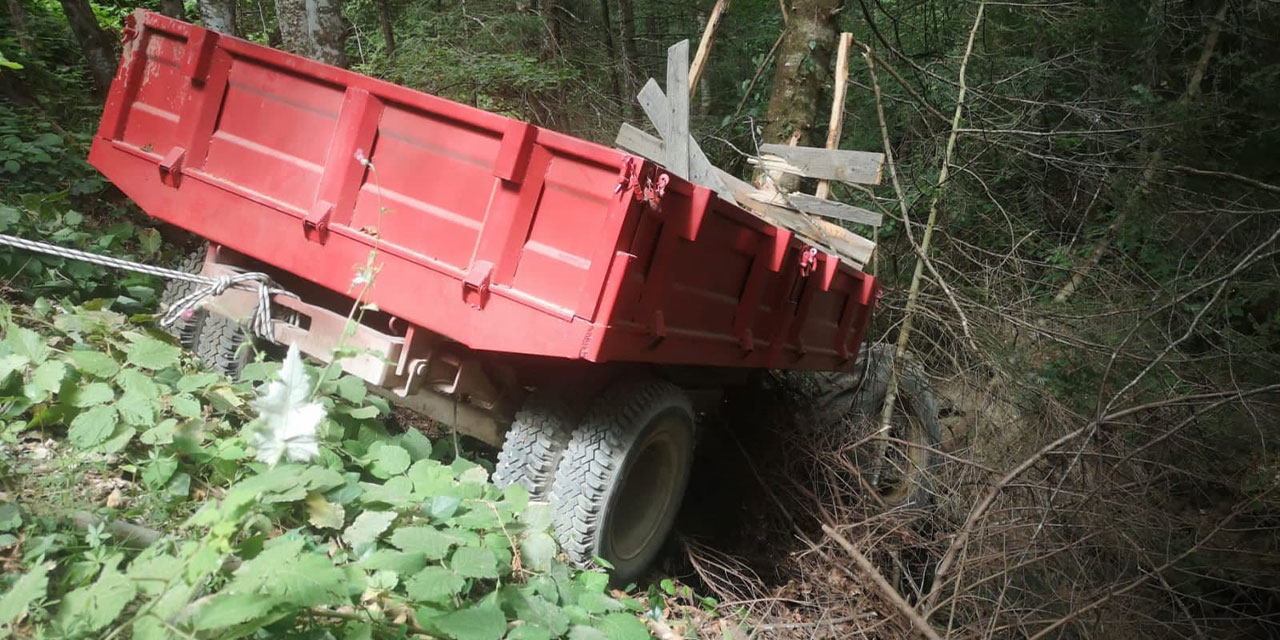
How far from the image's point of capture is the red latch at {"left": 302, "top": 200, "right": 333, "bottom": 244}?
3455mm

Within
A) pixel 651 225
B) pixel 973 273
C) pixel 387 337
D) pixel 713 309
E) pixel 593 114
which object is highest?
pixel 593 114

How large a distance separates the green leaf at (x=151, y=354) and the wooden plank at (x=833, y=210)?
3911mm

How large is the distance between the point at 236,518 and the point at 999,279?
5672 mm

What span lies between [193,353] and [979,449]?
4.42 m

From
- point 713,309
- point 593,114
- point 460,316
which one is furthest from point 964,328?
point 593,114

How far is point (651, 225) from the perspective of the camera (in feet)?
10.8

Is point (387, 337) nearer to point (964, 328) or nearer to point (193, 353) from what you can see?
point (193, 353)

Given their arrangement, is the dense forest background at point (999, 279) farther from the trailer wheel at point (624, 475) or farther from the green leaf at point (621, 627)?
the green leaf at point (621, 627)

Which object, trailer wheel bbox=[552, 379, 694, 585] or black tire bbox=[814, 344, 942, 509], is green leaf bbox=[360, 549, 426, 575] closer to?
trailer wheel bbox=[552, 379, 694, 585]

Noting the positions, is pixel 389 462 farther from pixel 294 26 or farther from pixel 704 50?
pixel 294 26

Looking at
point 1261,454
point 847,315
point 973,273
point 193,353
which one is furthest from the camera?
point 973,273

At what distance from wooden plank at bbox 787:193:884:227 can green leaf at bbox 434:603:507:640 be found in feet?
Answer: 12.5

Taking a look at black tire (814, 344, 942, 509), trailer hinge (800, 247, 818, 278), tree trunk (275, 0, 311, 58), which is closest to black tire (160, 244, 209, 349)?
trailer hinge (800, 247, 818, 278)

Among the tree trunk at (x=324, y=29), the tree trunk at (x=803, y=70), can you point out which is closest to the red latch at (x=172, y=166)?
the tree trunk at (x=324, y=29)
